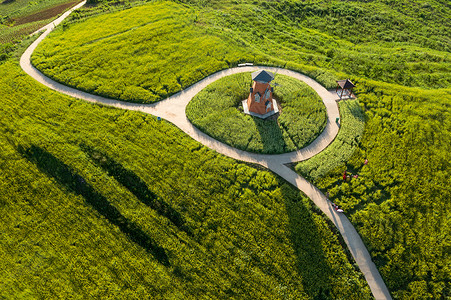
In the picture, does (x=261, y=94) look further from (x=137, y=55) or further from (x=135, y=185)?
(x=137, y=55)

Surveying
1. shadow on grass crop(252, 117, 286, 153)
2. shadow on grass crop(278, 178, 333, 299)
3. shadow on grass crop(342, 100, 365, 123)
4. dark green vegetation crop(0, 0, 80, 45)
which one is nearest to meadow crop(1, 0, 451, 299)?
shadow on grass crop(278, 178, 333, 299)

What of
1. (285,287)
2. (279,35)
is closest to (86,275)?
(285,287)

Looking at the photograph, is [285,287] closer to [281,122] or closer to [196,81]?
[281,122]

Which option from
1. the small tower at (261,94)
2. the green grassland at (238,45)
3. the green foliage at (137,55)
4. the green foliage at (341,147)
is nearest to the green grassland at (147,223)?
the green foliage at (341,147)

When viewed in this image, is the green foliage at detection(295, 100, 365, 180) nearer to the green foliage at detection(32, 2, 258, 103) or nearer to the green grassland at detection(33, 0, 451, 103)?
the green grassland at detection(33, 0, 451, 103)

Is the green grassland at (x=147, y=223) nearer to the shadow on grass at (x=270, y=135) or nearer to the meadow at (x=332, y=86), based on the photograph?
the meadow at (x=332, y=86)

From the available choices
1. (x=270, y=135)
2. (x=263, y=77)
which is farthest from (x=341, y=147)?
(x=263, y=77)
